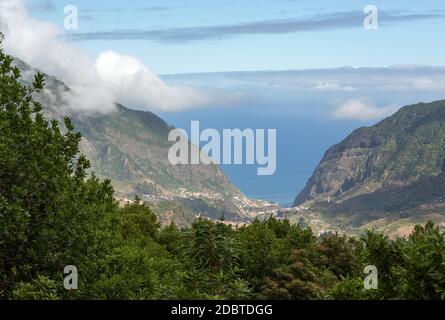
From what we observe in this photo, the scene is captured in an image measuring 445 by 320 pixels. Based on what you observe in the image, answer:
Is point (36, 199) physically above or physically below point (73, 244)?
above

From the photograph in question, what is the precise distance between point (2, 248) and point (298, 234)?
36.5 meters

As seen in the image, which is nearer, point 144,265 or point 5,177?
point 5,177

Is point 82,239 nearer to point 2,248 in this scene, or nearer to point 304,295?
point 2,248

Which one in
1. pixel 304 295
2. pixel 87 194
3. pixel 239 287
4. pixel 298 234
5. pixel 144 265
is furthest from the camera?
pixel 298 234

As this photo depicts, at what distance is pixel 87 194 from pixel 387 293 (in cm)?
1511

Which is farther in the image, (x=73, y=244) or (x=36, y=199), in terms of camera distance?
(x=73, y=244)

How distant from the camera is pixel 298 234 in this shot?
55.6 metres

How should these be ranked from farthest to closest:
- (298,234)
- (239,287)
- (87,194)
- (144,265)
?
1. (298,234)
2. (144,265)
3. (87,194)
4. (239,287)

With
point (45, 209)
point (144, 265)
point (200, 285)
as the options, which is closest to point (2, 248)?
point (45, 209)

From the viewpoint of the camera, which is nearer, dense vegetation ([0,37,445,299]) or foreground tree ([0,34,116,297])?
dense vegetation ([0,37,445,299])

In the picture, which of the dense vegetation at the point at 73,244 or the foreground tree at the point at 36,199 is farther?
the foreground tree at the point at 36,199
